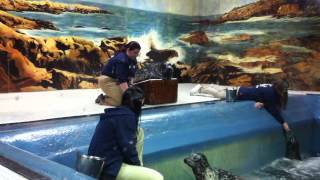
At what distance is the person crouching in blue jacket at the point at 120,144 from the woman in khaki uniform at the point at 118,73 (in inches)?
102

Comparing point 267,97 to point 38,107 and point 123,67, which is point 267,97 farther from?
point 38,107

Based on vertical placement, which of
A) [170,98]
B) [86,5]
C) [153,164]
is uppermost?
[86,5]

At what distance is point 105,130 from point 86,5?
6542 millimetres

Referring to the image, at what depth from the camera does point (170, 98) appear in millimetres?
6559

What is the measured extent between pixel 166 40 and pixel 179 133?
6.40 meters

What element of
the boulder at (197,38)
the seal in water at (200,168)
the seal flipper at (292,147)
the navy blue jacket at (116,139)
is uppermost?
the boulder at (197,38)

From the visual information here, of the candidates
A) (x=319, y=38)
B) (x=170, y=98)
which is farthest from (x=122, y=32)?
(x=319, y=38)

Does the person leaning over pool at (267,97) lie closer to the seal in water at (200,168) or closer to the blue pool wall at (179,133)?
the blue pool wall at (179,133)

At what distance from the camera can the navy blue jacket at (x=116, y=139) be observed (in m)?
2.92

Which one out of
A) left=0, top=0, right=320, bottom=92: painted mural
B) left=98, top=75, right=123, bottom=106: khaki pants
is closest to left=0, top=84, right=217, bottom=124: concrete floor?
left=98, top=75, right=123, bottom=106: khaki pants

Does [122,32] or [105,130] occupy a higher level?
[122,32]

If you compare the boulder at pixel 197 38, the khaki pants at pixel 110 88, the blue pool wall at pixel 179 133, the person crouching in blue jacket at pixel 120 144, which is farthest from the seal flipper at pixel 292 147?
the boulder at pixel 197 38

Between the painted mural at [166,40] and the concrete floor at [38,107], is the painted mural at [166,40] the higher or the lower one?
the higher one

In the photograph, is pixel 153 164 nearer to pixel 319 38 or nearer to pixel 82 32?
pixel 82 32
